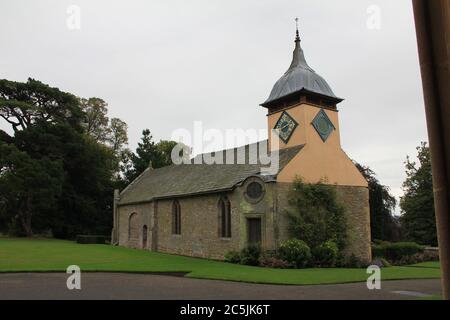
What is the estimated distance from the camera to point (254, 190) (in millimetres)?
21047

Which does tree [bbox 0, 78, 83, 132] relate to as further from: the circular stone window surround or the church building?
the circular stone window surround

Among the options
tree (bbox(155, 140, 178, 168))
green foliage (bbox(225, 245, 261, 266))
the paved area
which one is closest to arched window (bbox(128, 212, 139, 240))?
green foliage (bbox(225, 245, 261, 266))

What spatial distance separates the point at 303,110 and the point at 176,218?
11705 mm

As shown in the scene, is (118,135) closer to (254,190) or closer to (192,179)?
(192,179)

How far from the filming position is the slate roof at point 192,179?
22.2 meters

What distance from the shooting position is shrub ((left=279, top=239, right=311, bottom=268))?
18547 millimetres

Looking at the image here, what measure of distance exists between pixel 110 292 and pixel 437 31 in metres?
9.81

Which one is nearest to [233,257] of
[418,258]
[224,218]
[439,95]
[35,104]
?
[224,218]

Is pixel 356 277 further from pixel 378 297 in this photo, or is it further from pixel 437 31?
pixel 437 31

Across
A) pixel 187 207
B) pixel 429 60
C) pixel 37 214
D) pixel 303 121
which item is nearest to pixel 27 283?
pixel 429 60

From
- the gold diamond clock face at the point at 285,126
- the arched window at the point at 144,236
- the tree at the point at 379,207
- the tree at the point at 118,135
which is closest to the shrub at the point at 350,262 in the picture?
the gold diamond clock face at the point at 285,126

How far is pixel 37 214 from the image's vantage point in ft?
133

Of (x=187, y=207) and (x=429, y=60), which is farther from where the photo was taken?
(x=187, y=207)

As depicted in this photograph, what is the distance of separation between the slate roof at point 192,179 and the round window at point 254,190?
53cm
